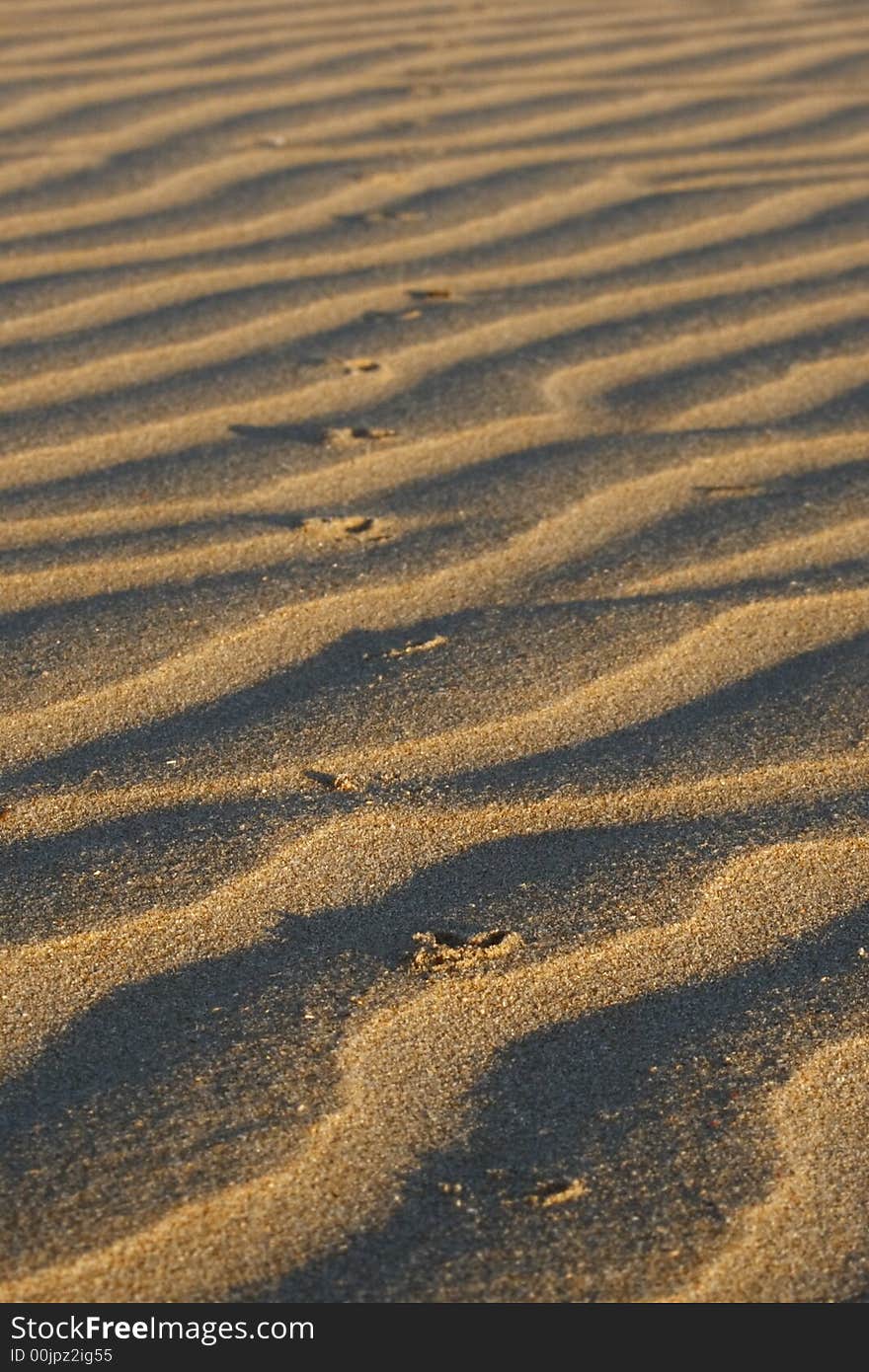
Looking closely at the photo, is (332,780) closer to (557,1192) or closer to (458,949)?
(458,949)

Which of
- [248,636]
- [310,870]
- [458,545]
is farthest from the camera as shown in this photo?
[458,545]

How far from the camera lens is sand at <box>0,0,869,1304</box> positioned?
4.61 ft

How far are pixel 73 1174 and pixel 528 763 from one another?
0.76 m

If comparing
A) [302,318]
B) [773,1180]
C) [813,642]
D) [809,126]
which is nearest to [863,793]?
[813,642]

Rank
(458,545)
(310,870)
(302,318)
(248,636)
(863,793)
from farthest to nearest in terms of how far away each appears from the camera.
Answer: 1. (302,318)
2. (458,545)
3. (248,636)
4. (863,793)
5. (310,870)

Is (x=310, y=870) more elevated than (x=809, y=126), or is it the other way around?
(x=809, y=126)

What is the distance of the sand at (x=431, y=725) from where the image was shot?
1.41 metres

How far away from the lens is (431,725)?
2.04 m

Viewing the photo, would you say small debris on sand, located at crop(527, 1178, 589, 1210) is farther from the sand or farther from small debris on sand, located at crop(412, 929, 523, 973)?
small debris on sand, located at crop(412, 929, 523, 973)

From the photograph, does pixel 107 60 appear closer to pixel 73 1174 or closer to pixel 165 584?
pixel 165 584

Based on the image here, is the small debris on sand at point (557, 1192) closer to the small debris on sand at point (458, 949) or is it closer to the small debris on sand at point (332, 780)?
the small debris on sand at point (458, 949)

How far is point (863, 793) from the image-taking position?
6.38ft

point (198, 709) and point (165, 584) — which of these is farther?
point (165, 584)

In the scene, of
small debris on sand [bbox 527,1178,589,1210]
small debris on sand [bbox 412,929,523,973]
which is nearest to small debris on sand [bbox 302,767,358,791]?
small debris on sand [bbox 412,929,523,973]
